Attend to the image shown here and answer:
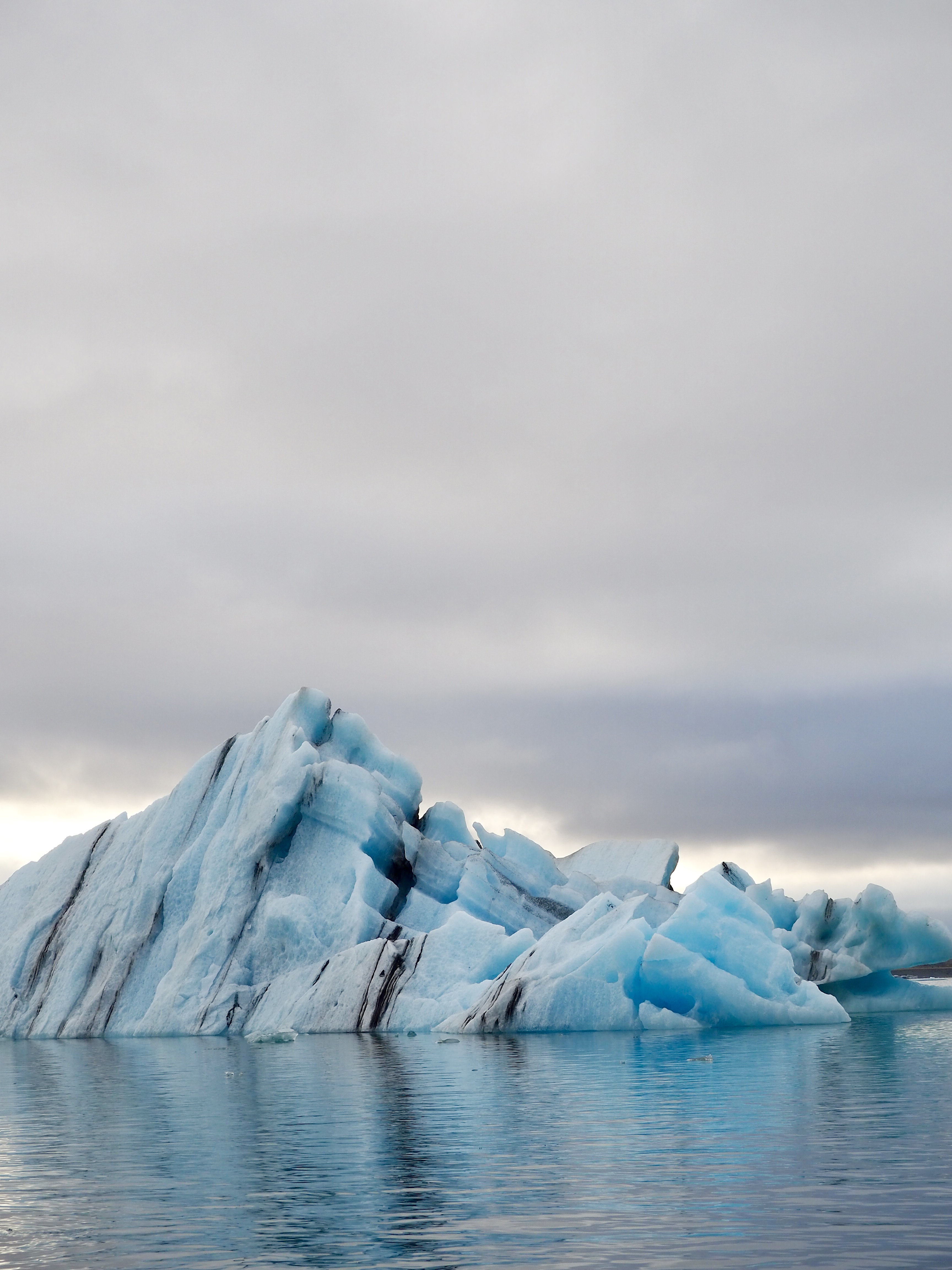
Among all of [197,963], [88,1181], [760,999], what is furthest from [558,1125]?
[197,963]

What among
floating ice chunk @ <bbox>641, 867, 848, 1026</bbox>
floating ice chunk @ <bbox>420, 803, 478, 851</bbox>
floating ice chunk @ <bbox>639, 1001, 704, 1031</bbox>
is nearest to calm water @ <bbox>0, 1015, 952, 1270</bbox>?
floating ice chunk @ <bbox>641, 867, 848, 1026</bbox>

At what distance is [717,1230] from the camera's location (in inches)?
356

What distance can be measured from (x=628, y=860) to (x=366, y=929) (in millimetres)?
19442

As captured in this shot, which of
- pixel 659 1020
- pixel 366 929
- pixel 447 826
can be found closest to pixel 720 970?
pixel 659 1020

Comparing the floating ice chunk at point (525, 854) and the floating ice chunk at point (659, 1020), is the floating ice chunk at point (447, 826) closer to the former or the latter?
the floating ice chunk at point (525, 854)

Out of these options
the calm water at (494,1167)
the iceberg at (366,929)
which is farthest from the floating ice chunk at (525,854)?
the calm water at (494,1167)

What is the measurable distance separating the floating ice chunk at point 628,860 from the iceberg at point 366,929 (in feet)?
6.19

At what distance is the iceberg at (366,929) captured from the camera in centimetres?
3359

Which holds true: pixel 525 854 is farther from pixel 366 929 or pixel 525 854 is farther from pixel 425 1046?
pixel 425 1046

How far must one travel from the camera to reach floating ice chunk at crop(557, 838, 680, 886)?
5516 centimetres

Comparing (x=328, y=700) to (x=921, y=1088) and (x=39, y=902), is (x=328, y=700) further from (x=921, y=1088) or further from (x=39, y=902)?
(x=921, y=1088)

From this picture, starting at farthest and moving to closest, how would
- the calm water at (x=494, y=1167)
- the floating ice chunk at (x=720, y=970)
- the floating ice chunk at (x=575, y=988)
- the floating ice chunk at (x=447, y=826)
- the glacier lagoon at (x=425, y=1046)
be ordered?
1. the floating ice chunk at (x=447, y=826)
2. the floating ice chunk at (x=720, y=970)
3. the floating ice chunk at (x=575, y=988)
4. the glacier lagoon at (x=425, y=1046)
5. the calm water at (x=494, y=1167)

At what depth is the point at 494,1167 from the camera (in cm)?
1212

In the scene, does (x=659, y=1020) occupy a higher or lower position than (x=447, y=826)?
lower
